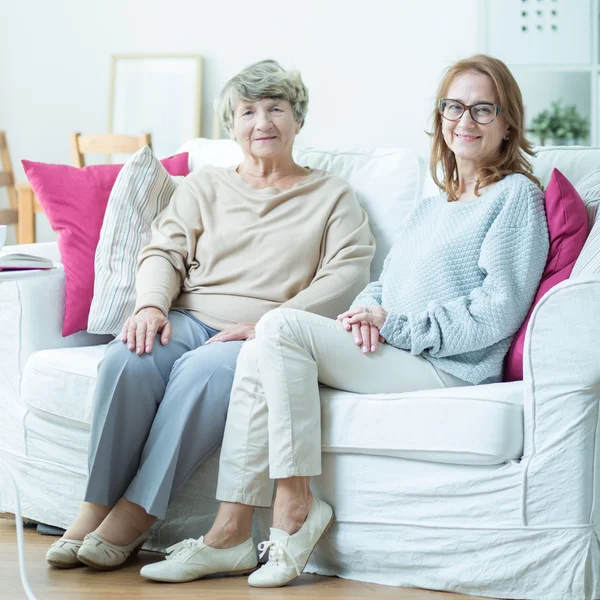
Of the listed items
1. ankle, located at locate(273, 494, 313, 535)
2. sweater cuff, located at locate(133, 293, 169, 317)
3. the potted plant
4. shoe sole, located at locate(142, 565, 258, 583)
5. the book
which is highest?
the potted plant

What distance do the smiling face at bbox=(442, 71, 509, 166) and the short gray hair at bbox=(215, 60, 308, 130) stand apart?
1.53 feet

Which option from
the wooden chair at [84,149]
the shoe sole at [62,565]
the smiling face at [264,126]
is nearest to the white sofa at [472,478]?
the shoe sole at [62,565]

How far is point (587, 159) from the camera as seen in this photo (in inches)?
→ 82.7

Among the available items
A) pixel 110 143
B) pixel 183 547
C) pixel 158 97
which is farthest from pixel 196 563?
pixel 158 97

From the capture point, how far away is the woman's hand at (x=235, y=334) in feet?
6.48

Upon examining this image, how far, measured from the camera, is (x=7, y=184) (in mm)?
4312

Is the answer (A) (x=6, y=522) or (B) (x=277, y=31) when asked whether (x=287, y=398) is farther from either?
(B) (x=277, y=31)

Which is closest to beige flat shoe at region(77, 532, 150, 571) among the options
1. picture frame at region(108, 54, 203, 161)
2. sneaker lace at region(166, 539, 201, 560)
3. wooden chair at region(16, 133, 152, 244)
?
sneaker lace at region(166, 539, 201, 560)

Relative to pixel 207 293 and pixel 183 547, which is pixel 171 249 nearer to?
pixel 207 293

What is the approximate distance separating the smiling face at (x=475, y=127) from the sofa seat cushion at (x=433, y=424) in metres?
0.51

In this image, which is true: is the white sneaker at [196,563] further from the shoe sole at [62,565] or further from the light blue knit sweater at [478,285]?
the light blue knit sweater at [478,285]

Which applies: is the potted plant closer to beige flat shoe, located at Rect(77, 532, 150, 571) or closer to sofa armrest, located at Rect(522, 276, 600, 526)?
sofa armrest, located at Rect(522, 276, 600, 526)

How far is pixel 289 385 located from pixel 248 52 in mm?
3126

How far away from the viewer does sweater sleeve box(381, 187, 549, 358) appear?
→ 1706 mm
